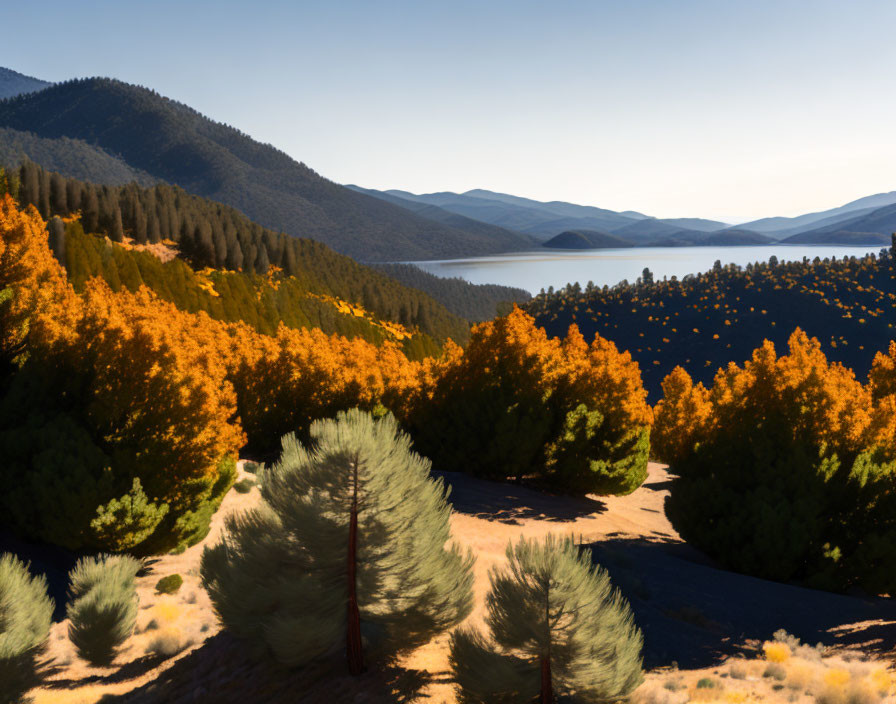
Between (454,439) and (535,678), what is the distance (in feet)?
72.7

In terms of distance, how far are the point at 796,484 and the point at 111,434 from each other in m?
24.2

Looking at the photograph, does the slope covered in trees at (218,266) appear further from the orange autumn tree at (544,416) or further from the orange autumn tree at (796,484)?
the orange autumn tree at (796,484)

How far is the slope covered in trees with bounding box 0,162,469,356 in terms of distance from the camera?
92.1 metres

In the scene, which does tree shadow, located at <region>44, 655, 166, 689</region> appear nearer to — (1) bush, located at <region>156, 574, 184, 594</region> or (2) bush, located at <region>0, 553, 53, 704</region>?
(2) bush, located at <region>0, 553, 53, 704</region>

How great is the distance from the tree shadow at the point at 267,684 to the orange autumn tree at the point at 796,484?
52.1 feet

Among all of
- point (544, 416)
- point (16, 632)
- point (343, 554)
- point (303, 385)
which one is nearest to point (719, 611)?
point (343, 554)

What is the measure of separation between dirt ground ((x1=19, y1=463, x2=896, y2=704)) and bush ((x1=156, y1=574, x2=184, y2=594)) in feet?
0.86

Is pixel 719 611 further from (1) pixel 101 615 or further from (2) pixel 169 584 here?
(2) pixel 169 584

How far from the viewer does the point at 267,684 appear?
30.3 feet

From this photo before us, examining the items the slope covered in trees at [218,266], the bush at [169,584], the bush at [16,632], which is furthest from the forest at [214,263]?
the bush at [16,632]

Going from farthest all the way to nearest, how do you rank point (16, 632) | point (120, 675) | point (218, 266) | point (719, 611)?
point (218, 266)
point (719, 611)
point (120, 675)
point (16, 632)

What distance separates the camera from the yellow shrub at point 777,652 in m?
11.8

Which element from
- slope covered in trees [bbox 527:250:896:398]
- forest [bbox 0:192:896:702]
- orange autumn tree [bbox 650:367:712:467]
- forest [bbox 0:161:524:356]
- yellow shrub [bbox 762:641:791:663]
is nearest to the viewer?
forest [bbox 0:192:896:702]

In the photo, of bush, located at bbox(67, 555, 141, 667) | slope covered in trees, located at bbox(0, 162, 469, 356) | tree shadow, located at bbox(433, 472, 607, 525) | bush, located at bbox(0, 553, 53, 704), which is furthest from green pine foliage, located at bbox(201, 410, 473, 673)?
slope covered in trees, located at bbox(0, 162, 469, 356)
